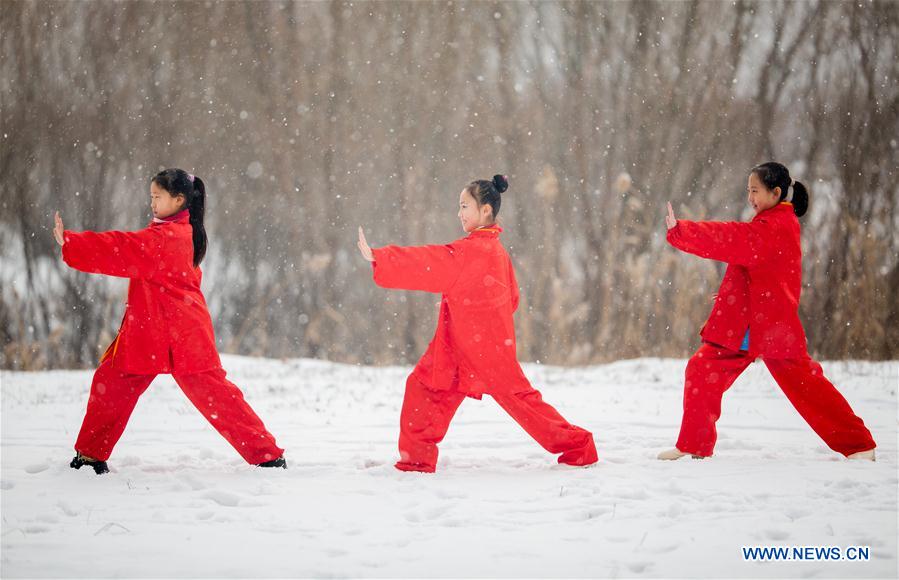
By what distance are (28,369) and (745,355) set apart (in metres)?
6.45

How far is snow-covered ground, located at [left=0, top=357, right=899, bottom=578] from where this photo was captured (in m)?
2.25

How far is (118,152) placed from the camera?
26.5 ft

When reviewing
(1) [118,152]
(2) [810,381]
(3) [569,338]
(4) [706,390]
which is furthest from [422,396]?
(1) [118,152]

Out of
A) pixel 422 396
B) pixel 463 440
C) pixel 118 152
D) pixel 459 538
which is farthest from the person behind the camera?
pixel 118 152

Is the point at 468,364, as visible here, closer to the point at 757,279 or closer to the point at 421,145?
the point at 757,279

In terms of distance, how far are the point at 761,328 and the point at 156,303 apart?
2.54m

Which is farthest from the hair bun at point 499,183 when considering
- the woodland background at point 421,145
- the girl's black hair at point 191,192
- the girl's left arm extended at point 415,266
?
the woodland background at point 421,145

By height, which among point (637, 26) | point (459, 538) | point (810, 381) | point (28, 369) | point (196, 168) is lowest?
point (28, 369)

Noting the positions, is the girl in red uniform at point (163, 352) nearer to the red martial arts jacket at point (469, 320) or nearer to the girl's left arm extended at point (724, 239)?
the red martial arts jacket at point (469, 320)

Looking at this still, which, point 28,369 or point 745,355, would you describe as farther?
point 28,369

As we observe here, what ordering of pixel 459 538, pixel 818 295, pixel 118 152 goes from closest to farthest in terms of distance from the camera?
pixel 459 538, pixel 818 295, pixel 118 152

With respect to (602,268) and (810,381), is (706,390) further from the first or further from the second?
(602,268)

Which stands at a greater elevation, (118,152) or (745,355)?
(118,152)

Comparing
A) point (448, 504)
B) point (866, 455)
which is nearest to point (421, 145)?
point (866, 455)
